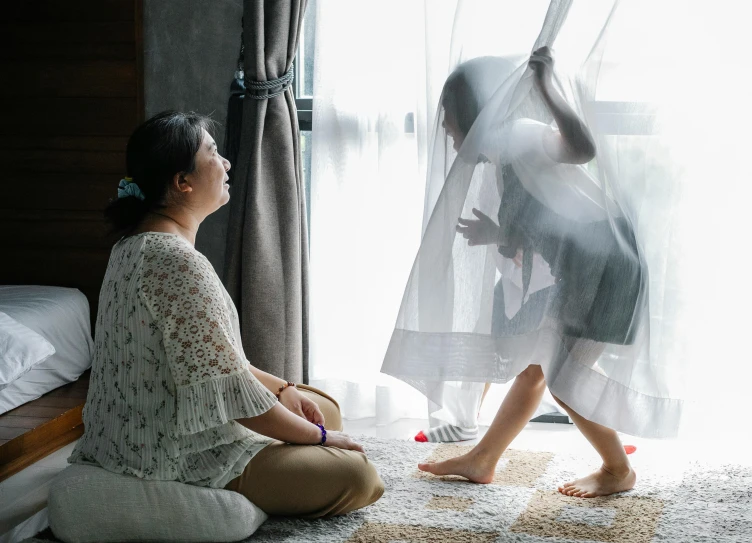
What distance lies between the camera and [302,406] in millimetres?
2191

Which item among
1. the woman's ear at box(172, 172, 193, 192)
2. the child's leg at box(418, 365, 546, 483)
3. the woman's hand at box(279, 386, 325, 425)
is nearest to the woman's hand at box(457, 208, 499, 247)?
the child's leg at box(418, 365, 546, 483)

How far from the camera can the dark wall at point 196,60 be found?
3.08 metres

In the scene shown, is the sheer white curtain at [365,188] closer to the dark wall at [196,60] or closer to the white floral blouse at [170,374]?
the dark wall at [196,60]

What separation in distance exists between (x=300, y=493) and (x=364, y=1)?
1.71 metres

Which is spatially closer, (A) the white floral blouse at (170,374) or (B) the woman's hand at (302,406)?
(A) the white floral blouse at (170,374)

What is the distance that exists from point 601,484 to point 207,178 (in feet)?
4.14

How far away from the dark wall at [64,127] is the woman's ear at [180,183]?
1.31 meters

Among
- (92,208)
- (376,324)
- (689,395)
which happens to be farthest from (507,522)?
(92,208)

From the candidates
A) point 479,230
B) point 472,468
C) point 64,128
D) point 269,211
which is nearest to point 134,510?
point 472,468

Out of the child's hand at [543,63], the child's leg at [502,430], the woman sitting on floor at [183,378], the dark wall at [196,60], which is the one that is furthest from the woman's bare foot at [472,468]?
the dark wall at [196,60]

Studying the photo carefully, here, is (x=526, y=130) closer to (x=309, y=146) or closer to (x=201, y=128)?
(x=201, y=128)

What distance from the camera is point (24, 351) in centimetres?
263

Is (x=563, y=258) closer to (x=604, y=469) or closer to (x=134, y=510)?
(x=604, y=469)

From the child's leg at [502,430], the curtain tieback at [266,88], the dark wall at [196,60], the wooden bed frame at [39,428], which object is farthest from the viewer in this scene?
the dark wall at [196,60]
